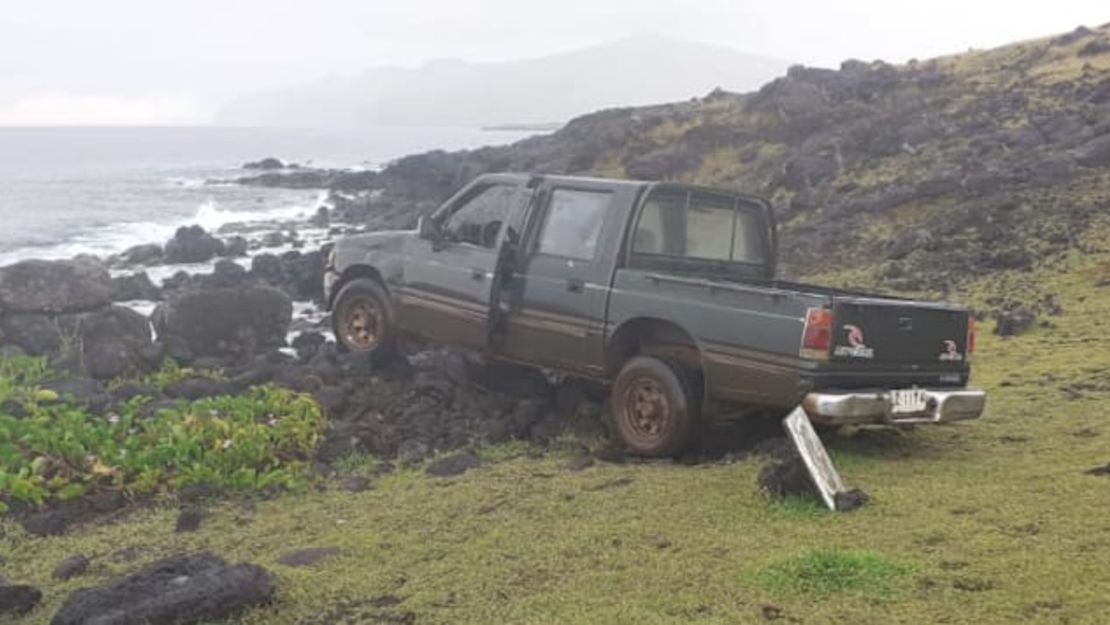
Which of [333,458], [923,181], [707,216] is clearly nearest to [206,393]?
[333,458]

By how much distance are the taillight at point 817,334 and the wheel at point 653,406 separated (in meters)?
1.07

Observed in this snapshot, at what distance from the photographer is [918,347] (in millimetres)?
8414

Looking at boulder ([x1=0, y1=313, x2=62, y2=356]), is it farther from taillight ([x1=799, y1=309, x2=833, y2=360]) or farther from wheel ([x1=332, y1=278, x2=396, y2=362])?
taillight ([x1=799, y1=309, x2=833, y2=360])

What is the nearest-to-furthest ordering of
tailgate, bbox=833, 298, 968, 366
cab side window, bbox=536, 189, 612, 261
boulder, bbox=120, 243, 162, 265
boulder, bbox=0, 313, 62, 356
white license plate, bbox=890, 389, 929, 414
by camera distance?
1. tailgate, bbox=833, 298, 968, 366
2. white license plate, bbox=890, 389, 929, 414
3. cab side window, bbox=536, 189, 612, 261
4. boulder, bbox=0, 313, 62, 356
5. boulder, bbox=120, 243, 162, 265

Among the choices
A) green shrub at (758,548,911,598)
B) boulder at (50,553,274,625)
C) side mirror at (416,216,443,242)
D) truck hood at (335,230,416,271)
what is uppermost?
side mirror at (416,216,443,242)

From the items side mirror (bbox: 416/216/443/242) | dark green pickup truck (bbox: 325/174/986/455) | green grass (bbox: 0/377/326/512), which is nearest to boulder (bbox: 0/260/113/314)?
green grass (bbox: 0/377/326/512)

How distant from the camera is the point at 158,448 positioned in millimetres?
8781

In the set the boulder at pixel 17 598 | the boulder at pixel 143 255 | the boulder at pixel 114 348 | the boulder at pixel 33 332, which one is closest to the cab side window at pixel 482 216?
the boulder at pixel 114 348

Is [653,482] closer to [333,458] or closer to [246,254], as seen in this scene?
[333,458]

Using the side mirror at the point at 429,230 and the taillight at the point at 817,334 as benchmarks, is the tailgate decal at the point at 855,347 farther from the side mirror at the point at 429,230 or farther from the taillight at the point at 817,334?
the side mirror at the point at 429,230

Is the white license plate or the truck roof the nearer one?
the white license plate

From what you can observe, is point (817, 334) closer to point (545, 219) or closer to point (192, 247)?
point (545, 219)

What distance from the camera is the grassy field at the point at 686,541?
5.38 m

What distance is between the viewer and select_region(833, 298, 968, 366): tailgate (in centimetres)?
794
